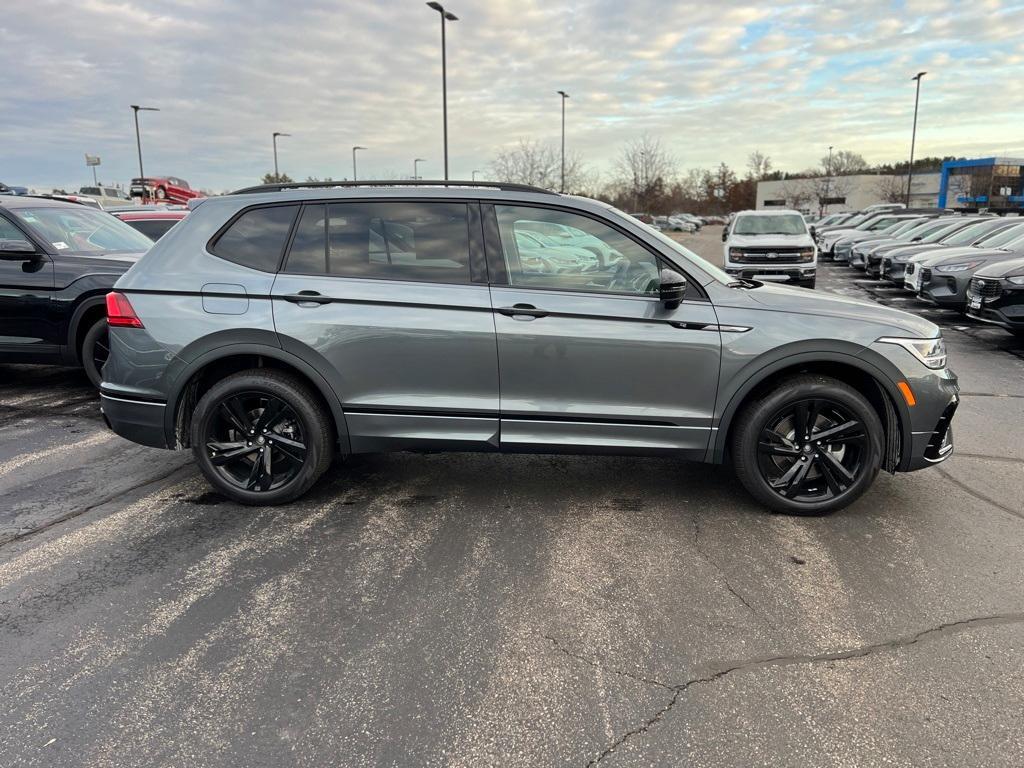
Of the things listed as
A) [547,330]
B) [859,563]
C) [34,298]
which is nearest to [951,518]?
[859,563]

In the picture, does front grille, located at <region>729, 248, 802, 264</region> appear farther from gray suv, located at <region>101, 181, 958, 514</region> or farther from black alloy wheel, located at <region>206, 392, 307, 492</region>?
black alloy wheel, located at <region>206, 392, 307, 492</region>

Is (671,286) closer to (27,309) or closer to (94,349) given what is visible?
(94,349)

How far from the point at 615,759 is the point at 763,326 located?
2.40 meters

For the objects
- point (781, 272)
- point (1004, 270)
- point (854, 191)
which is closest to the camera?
point (1004, 270)

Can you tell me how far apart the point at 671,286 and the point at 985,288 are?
787 cm

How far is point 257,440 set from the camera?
163 inches

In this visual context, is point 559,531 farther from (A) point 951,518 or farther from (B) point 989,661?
(A) point 951,518

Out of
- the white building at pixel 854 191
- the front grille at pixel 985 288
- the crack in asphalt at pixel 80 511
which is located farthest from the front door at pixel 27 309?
the white building at pixel 854 191

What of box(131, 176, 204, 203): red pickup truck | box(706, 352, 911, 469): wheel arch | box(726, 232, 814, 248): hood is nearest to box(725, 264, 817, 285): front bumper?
box(726, 232, 814, 248): hood

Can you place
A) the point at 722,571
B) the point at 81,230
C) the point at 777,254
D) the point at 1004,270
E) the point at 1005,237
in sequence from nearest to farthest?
the point at 722,571 → the point at 81,230 → the point at 1004,270 → the point at 1005,237 → the point at 777,254

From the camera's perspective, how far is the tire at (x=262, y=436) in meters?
4.04

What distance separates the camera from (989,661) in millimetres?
2693

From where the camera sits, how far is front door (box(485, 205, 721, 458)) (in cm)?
380

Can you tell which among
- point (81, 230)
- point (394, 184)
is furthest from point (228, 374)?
point (81, 230)
